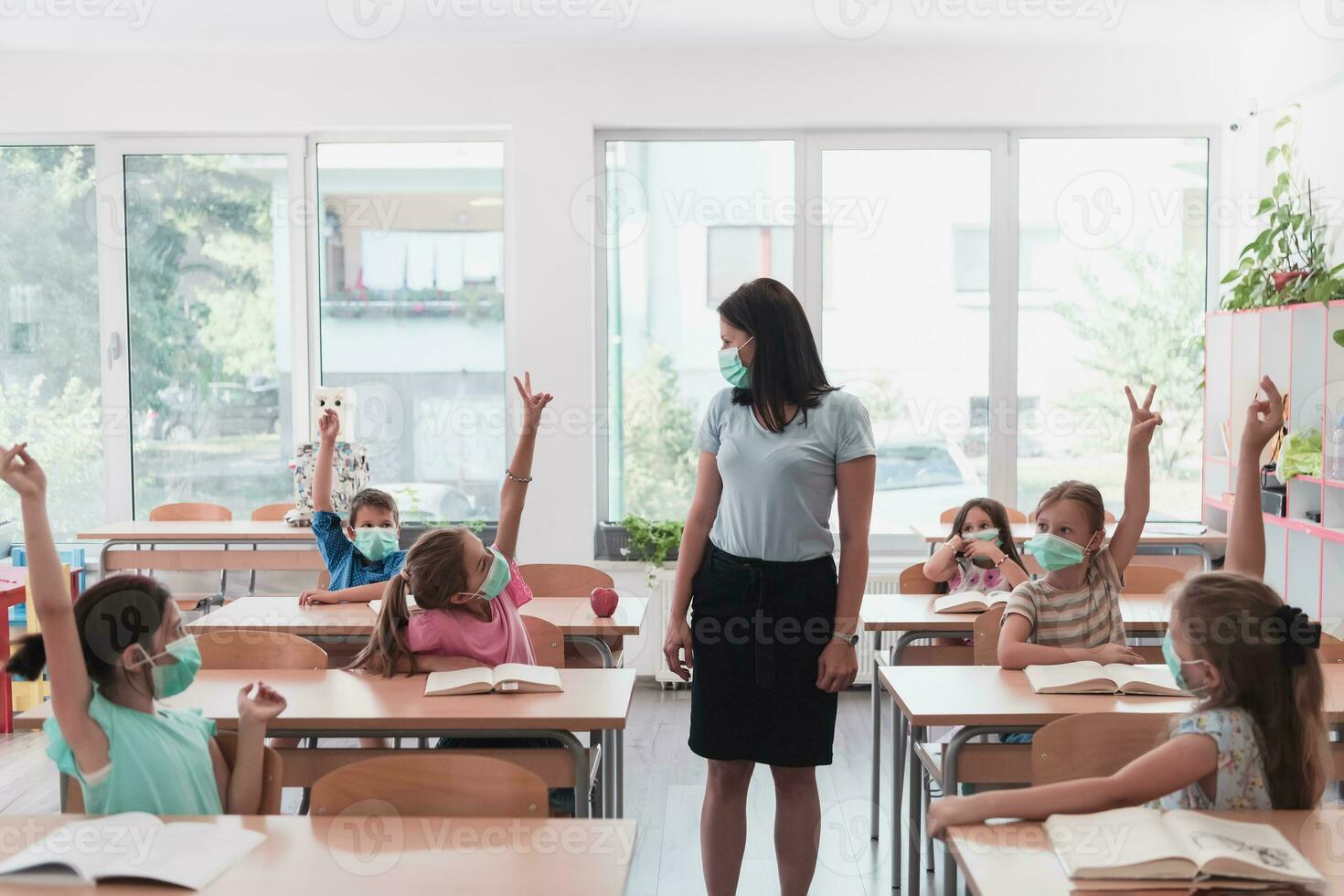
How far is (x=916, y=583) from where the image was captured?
13.1 feet

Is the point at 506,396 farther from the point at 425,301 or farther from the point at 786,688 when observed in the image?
the point at 786,688

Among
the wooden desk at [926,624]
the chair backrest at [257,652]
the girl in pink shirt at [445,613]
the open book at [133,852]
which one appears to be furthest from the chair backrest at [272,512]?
the open book at [133,852]

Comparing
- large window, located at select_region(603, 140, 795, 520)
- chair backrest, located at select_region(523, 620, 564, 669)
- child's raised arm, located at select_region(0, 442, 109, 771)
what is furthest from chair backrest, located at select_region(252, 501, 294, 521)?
child's raised arm, located at select_region(0, 442, 109, 771)

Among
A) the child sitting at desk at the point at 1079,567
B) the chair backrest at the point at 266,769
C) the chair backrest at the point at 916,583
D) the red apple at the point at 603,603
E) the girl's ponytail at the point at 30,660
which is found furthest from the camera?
the chair backrest at the point at 916,583

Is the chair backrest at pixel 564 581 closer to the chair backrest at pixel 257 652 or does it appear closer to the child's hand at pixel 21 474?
the chair backrest at pixel 257 652

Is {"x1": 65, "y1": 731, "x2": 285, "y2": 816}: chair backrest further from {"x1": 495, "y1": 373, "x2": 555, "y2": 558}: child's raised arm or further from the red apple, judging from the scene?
the red apple

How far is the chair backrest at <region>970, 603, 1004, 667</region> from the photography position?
2971 millimetres

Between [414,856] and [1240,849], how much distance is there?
1088 mm

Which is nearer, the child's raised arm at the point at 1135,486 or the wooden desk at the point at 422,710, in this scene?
the wooden desk at the point at 422,710

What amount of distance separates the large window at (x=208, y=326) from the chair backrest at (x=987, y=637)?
369cm

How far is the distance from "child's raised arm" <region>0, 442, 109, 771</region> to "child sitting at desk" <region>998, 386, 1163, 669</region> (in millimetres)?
1912

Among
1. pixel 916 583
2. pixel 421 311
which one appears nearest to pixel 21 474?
pixel 916 583

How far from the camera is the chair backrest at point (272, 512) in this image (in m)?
5.13

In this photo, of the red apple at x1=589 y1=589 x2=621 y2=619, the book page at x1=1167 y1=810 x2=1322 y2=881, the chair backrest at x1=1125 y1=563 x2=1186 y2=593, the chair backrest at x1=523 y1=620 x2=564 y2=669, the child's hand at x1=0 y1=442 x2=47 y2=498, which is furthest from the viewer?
the chair backrest at x1=1125 y1=563 x2=1186 y2=593
